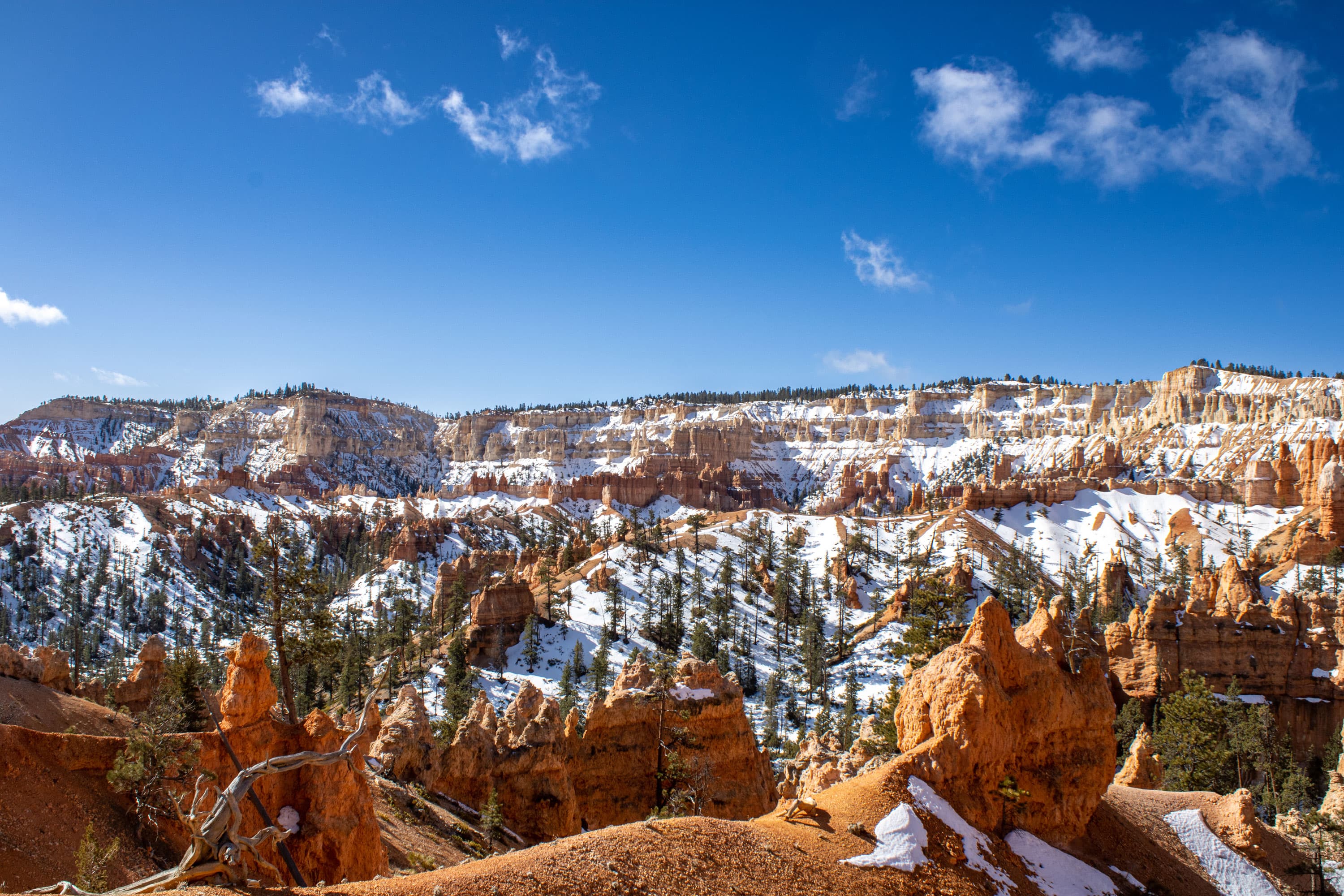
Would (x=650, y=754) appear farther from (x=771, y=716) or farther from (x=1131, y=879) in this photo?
(x=771, y=716)

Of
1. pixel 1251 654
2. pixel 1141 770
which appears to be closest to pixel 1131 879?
pixel 1141 770

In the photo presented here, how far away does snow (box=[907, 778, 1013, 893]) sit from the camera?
13.8 metres

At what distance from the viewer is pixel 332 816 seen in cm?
1468

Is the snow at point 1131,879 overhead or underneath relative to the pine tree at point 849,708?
overhead

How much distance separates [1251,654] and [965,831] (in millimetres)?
47495

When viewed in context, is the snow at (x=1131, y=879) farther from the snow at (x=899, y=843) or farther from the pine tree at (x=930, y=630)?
the pine tree at (x=930, y=630)

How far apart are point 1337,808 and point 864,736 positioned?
1538 centimetres

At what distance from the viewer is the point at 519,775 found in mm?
25062

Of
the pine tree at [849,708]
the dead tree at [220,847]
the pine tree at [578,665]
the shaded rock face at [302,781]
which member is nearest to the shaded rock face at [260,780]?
the shaded rock face at [302,781]

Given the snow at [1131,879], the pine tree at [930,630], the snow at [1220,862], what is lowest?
the snow at [1220,862]

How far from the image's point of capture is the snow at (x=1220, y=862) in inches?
712

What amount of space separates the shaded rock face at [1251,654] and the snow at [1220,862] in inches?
1305

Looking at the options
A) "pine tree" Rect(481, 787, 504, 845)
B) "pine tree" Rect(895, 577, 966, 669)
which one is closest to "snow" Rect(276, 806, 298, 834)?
"pine tree" Rect(481, 787, 504, 845)

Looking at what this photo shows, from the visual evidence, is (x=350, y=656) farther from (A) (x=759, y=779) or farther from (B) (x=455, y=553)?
(B) (x=455, y=553)
